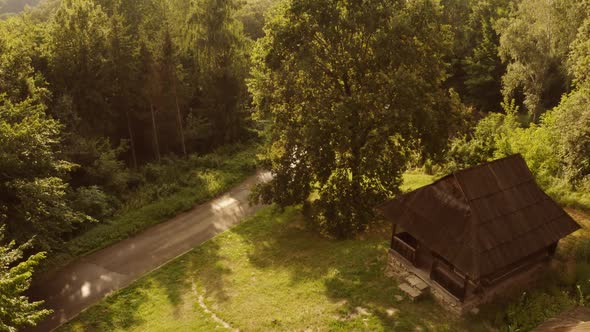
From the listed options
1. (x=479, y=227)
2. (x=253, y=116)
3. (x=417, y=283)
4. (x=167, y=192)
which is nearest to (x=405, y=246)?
(x=417, y=283)

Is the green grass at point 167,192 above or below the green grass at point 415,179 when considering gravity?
above

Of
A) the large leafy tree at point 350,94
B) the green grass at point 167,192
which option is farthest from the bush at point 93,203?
the large leafy tree at point 350,94

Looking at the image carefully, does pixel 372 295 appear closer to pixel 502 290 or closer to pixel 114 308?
pixel 502 290

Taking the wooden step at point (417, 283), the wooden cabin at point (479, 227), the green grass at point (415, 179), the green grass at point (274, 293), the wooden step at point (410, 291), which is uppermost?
the wooden cabin at point (479, 227)

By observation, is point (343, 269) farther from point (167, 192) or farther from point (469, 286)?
point (167, 192)

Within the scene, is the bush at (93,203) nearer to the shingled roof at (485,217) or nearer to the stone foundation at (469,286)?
the stone foundation at (469,286)

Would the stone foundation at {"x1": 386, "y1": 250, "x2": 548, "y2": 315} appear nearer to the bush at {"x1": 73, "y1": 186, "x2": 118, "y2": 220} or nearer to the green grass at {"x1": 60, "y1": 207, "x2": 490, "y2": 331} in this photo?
the green grass at {"x1": 60, "y1": 207, "x2": 490, "y2": 331}

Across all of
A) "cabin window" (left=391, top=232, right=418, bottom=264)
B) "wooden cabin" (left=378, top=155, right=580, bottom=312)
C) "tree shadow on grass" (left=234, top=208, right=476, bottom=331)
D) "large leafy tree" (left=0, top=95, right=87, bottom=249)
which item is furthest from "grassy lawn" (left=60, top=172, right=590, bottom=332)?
"large leafy tree" (left=0, top=95, right=87, bottom=249)
